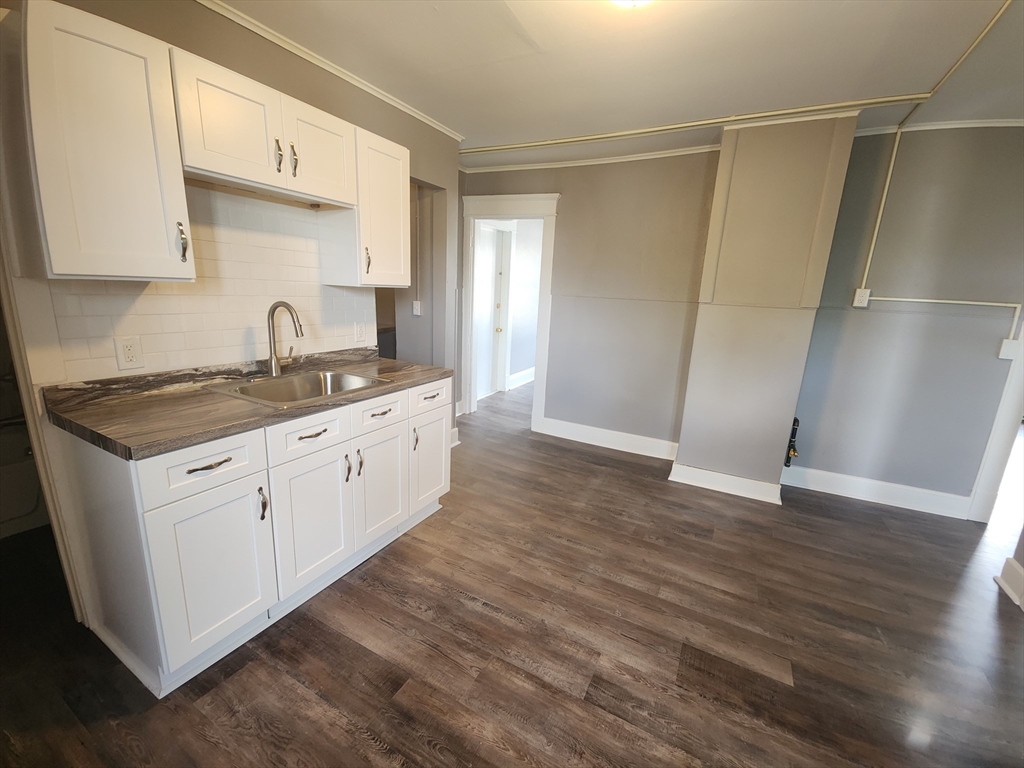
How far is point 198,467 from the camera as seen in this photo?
1.34 meters

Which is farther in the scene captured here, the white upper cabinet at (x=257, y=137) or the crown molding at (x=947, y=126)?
the crown molding at (x=947, y=126)

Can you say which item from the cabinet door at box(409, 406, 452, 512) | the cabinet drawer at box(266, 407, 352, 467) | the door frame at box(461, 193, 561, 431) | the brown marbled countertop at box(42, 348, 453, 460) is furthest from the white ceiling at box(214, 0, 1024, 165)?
the cabinet door at box(409, 406, 452, 512)

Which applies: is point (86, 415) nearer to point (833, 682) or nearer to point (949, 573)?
point (833, 682)

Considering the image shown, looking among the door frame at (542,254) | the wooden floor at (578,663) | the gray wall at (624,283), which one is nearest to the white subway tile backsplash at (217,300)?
the wooden floor at (578,663)

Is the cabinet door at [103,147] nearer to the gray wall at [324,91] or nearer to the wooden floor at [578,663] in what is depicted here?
the gray wall at [324,91]

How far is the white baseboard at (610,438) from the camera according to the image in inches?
144

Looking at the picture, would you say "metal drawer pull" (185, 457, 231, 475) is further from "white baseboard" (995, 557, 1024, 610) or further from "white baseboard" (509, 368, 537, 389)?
"white baseboard" (509, 368, 537, 389)

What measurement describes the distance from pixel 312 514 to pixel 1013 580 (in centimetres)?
359

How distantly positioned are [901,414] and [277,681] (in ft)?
13.5

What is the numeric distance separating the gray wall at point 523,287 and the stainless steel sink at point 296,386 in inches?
135

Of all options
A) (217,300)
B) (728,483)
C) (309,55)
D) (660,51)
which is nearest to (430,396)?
(217,300)

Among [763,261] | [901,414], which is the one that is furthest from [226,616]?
[901,414]

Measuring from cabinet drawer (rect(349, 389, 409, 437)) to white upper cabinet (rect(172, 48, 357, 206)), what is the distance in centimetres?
105

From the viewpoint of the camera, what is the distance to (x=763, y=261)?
273 centimetres
